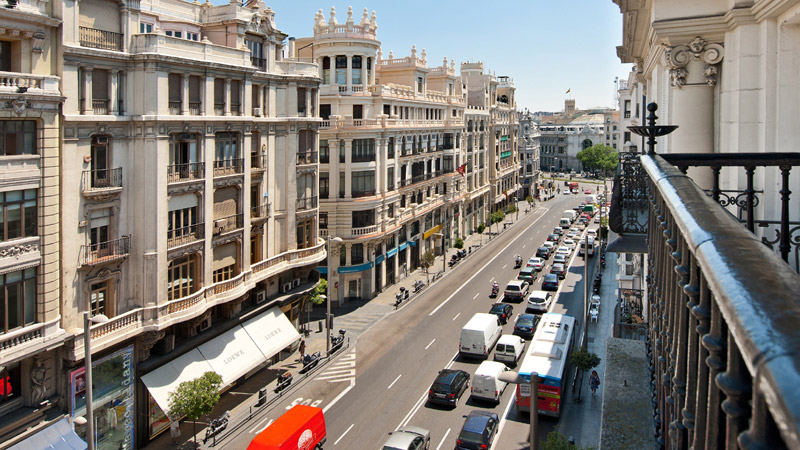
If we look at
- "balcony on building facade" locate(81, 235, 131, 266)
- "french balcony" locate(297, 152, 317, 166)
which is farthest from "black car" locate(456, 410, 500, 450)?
"french balcony" locate(297, 152, 317, 166)

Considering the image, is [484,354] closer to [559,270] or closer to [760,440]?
[559,270]

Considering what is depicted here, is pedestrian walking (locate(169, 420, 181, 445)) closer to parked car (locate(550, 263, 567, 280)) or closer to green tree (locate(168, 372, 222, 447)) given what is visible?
green tree (locate(168, 372, 222, 447))

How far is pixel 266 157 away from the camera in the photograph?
133ft

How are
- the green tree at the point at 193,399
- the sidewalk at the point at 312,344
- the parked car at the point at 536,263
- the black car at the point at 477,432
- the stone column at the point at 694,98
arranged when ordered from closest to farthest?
1. the stone column at the point at 694,98
2. the black car at the point at 477,432
3. the green tree at the point at 193,399
4. the sidewalk at the point at 312,344
5. the parked car at the point at 536,263

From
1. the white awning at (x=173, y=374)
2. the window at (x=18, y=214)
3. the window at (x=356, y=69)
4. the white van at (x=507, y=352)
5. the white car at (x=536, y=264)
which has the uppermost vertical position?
the window at (x=356, y=69)

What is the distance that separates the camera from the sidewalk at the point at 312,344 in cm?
3303

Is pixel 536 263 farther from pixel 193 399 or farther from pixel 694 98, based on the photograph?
pixel 694 98

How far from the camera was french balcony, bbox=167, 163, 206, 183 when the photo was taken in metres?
31.8

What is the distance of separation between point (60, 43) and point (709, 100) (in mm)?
24398

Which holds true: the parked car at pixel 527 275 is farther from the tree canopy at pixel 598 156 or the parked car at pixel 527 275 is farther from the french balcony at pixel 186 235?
the tree canopy at pixel 598 156

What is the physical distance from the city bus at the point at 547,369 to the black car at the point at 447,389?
3238mm

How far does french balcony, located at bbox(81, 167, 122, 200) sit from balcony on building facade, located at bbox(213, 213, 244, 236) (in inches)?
260

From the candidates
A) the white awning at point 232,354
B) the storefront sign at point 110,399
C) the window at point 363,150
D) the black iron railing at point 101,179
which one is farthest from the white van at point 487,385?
the window at point 363,150

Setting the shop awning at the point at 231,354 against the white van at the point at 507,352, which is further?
the white van at the point at 507,352
